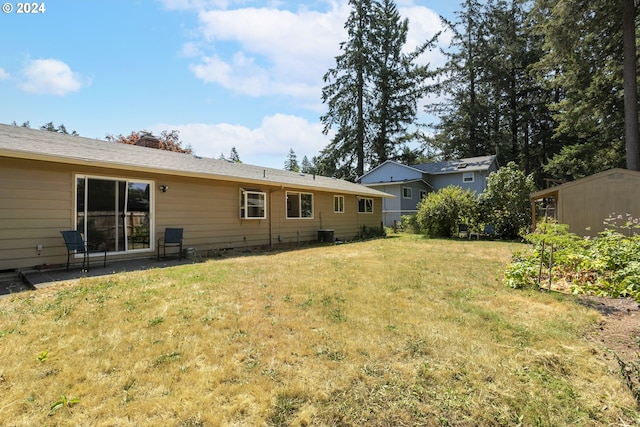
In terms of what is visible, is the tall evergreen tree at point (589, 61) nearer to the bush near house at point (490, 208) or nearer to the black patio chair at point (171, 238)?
the bush near house at point (490, 208)

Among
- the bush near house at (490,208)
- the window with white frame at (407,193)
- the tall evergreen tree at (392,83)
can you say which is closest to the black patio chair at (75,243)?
the bush near house at (490,208)

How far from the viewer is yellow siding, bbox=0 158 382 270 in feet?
19.3

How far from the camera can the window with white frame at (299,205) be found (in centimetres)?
1189

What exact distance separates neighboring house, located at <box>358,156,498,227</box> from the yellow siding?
9191mm

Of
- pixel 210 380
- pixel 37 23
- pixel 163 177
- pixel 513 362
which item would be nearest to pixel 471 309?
pixel 513 362

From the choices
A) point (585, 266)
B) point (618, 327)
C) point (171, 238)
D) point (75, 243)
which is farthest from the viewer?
point (171, 238)

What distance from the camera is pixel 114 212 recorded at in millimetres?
7180

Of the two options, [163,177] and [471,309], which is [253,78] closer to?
[163,177]

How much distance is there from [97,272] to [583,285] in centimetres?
878

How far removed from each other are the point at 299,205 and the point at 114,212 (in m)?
6.44

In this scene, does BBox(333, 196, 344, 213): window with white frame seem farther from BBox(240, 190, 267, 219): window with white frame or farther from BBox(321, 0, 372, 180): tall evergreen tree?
BBox(321, 0, 372, 180): tall evergreen tree

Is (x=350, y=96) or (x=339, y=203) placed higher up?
(x=350, y=96)

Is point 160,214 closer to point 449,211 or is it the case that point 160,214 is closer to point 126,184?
point 126,184

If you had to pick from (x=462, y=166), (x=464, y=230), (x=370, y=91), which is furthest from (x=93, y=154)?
(x=370, y=91)
